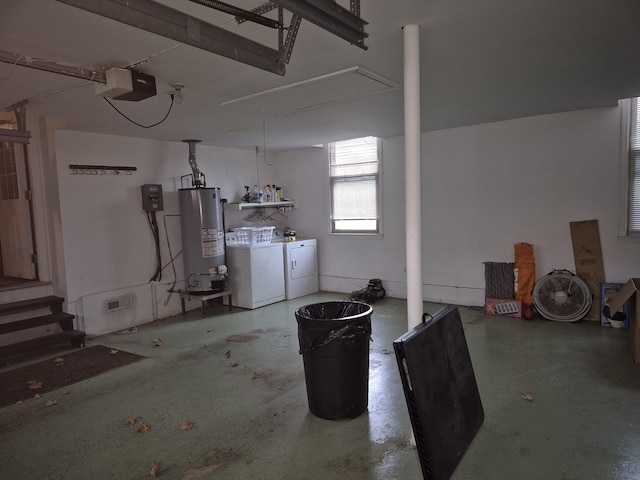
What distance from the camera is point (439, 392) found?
2217mm

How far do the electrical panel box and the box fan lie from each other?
192 inches

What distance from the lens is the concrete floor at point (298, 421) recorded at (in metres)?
2.26

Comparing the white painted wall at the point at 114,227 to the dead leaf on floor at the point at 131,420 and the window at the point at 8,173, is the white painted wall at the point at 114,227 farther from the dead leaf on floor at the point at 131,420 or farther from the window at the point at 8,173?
the dead leaf on floor at the point at 131,420

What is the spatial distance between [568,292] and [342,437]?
348 centimetres

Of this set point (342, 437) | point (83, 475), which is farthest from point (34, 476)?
point (342, 437)

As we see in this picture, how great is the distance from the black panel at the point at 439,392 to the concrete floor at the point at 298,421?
0.13 meters

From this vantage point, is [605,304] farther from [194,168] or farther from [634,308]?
[194,168]

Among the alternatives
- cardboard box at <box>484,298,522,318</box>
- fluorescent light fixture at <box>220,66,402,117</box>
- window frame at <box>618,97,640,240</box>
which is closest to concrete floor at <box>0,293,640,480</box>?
cardboard box at <box>484,298,522,318</box>

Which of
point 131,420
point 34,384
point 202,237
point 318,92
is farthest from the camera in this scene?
point 202,237

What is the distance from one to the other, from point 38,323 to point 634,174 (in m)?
6.72

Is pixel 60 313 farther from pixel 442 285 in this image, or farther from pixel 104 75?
pixel 442 285

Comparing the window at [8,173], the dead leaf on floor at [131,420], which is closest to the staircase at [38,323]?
the window at [8,173]

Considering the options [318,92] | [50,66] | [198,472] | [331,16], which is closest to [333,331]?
[198,472]

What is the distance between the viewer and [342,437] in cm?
253
